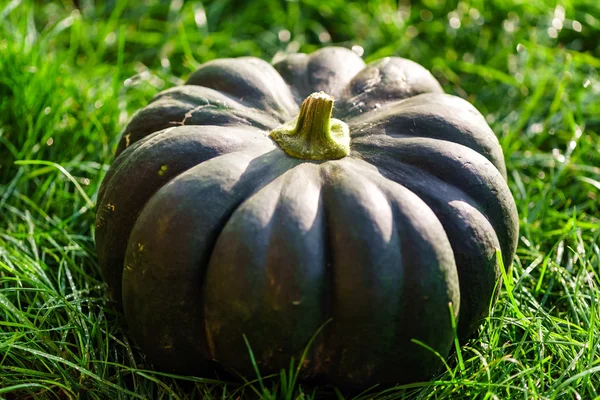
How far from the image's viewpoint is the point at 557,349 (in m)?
2.74

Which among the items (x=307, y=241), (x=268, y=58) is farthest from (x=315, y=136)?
(x=268, y=58)

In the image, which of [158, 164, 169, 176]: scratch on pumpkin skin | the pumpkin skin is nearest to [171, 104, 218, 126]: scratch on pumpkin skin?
the pumpkin skin

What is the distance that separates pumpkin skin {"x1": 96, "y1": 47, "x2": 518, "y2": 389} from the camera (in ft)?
7.55

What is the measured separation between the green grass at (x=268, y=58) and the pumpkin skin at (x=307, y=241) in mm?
174

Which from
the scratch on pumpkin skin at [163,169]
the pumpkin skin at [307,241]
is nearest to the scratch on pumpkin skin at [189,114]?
the pumpkin skin at [307,241]

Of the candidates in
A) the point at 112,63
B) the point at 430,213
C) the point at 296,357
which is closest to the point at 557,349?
the point at 430,213

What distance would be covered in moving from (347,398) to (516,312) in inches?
27.7

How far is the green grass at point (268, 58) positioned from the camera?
2.68 m

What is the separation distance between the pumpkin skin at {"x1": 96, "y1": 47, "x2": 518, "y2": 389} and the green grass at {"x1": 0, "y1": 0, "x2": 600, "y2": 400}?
0.17m

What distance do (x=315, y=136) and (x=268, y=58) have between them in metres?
2.47

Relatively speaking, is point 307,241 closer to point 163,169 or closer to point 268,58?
point 163,169

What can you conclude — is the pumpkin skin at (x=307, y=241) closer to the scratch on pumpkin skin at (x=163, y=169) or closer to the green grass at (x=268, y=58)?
the scratch on pumpkin skin at (x=163, y=169)

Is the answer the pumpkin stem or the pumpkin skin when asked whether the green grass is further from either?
the pumpkin stem

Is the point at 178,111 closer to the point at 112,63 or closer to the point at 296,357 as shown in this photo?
the point at 296,357
